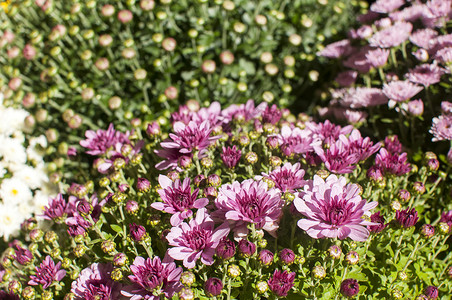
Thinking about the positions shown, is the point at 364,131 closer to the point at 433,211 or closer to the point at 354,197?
the point at 433,211

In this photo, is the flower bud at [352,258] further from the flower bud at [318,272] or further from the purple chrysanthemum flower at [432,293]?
the purple chrysanthemum flower at [432,293]

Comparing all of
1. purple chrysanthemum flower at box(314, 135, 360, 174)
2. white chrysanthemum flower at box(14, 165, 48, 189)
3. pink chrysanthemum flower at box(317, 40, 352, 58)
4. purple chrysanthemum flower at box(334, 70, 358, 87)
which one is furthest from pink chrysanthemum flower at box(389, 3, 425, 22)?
white chrysanthemum flower at box(14, 165, 48, 189)

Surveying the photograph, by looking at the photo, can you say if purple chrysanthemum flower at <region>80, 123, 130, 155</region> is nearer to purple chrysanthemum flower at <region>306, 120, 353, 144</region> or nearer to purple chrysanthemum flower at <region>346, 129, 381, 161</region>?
purple chrysanthemum flower at <region>306, 120, 353, 144</region>

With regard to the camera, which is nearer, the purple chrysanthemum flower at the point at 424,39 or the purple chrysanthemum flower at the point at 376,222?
the purple chrysanthemum flower at the point at 376,222

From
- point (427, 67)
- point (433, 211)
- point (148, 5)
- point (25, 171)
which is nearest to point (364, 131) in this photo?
point (427, 67)

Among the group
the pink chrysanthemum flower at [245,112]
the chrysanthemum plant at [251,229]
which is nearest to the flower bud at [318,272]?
the chrysanthemum plant at [251,229]
